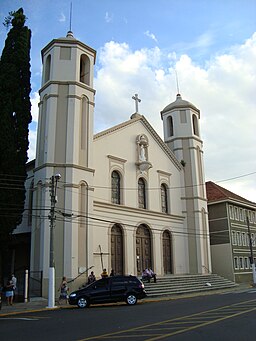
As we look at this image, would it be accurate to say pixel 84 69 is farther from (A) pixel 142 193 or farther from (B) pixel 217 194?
(B) pixel 217 194

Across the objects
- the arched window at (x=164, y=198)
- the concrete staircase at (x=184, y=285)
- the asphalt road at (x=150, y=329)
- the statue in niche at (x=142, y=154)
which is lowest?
the asphalt road at (x=150, y=329)

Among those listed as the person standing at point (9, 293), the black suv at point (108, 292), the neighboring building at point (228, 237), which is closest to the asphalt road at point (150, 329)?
the black suv at point (108, 292)

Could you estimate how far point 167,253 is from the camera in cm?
3166

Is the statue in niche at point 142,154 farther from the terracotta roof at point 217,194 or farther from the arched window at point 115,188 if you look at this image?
the terracotta roof at point 217,194

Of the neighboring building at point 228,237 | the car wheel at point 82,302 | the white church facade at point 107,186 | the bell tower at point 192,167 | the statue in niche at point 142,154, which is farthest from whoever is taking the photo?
the neighboring building at point 228,237

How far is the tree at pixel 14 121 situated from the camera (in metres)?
22.9

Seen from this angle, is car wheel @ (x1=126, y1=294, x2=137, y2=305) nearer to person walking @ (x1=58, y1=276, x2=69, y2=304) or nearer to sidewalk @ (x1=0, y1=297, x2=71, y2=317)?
sidewalk @ (x1=0, y1=297, x2=71, y2=317)

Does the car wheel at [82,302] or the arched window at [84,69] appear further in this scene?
the arched window at [84,69]

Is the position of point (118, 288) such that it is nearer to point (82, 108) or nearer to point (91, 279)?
point (91, 279)

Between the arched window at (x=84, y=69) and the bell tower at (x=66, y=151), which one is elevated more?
the arched window at (x=84, y=69)

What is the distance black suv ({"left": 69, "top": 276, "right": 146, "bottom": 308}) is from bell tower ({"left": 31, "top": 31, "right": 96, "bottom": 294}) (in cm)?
421

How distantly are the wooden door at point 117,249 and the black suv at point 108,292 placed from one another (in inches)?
313

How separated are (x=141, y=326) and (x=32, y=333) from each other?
2.95 m

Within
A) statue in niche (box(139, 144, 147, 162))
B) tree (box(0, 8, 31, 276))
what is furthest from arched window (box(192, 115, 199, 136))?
tree (box(0, 8, 31, 276))
